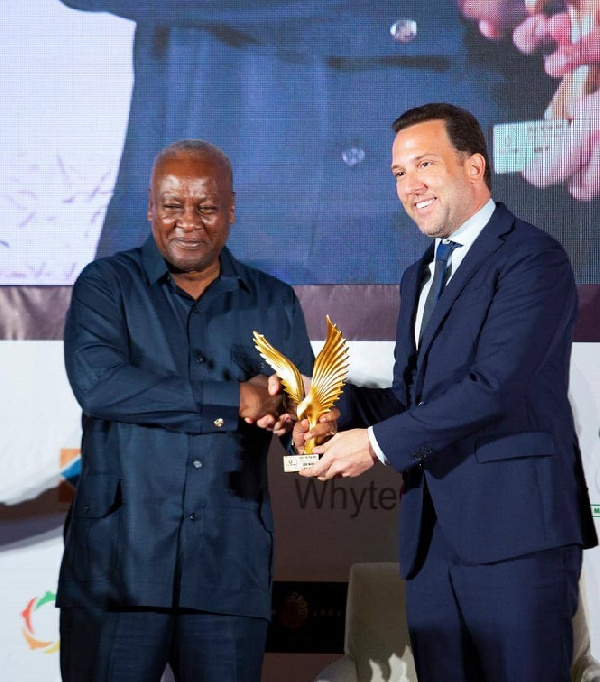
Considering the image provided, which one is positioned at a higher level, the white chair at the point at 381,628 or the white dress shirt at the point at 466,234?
the white dress shirt at the point at 466,234

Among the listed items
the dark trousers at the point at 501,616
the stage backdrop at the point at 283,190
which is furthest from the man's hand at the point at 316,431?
the stage backdrop at the point at 283,190

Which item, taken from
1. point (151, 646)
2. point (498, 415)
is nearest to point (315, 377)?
point (498, 415)

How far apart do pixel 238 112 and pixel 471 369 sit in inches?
71.5

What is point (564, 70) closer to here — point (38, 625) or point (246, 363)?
point (246, 363)

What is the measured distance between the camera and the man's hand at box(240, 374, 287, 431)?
295 cm

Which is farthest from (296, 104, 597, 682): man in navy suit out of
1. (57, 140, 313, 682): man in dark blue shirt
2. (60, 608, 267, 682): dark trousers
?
(60, 608, 267, 682): dark trousers

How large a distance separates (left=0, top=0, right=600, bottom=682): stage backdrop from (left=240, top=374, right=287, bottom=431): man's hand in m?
0.98

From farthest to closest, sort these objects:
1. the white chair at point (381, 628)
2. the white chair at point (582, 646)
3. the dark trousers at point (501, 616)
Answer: the white chair at point (381, 628) → the white chair at point (582, 646) → the dark trousers at point (501, 616)

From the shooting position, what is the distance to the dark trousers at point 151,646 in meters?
2.86

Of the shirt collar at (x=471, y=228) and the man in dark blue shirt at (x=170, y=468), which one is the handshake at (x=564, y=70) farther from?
the man in dark blue shirt at (x=170, y=468)

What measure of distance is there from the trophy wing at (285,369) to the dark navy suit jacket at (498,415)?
309mm

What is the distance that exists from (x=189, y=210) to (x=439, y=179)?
30.9 inches

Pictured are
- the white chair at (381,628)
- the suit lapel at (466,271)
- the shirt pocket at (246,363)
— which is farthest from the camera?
the white chair at (381,628)

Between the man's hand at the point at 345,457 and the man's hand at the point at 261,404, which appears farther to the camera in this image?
the man's hand at the point at 261,404
